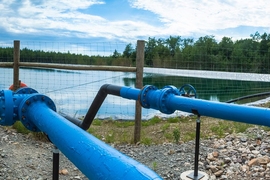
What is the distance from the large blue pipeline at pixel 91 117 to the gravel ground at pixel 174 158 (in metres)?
0.94

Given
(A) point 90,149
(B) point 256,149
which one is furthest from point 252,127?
(A) point 90,149

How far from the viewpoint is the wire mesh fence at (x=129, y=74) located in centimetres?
593

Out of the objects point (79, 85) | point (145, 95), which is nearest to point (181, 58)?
point (79, 85)

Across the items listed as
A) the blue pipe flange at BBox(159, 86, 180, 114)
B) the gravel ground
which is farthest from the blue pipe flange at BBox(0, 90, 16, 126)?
the gravel ground

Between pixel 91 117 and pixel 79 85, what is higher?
pixel 79 85

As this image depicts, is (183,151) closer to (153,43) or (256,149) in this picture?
(256,149)

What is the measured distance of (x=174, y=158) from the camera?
3.67m

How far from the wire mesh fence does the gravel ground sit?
1577 millimetres

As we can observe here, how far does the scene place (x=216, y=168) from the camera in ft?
10.8

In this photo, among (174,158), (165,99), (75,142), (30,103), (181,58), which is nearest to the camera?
(75,142)

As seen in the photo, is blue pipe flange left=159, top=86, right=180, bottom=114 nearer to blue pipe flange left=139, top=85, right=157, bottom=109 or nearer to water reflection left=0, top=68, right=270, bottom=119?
blue pipe flange left=139, top=85, right=157, bottom=109

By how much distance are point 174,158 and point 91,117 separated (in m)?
1.32

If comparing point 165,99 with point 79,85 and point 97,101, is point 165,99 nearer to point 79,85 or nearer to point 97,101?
point 97,101

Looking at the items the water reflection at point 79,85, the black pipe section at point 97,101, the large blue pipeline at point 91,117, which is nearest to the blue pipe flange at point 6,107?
the large blue pipeline at point 91,117
